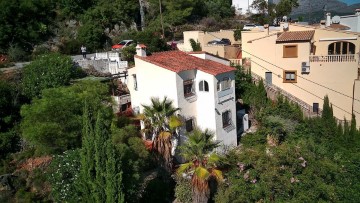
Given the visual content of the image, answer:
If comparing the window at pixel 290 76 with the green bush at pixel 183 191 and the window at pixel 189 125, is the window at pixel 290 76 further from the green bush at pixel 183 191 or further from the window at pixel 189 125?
the green bush at pixel 183 191

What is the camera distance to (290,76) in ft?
119

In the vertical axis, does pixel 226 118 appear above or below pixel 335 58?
below

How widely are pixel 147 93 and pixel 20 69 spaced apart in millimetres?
12300

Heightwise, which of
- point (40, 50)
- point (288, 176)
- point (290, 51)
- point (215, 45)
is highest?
point (40, 50)

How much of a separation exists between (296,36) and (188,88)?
14.8 metres

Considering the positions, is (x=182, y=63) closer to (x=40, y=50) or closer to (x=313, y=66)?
(x=313, y=66)

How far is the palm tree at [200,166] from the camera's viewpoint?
19.1 m

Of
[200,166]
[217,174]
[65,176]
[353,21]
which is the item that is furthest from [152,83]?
[353,21]

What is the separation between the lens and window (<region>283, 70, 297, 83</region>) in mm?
35909

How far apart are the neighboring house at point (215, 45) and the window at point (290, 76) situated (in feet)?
16.6

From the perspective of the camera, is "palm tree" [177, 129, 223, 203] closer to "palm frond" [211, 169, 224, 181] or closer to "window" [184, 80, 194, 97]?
"palm frond" [211, 169, 224, 181]

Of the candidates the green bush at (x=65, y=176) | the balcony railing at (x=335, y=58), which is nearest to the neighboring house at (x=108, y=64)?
the green bush at (x=65, y=176)

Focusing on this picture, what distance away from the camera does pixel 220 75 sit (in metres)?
26.5

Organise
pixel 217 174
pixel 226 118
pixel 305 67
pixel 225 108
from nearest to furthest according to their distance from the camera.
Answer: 1. pixel 217 174
2. pixel 225 108
3. pixel 226 118
4. pixel 305 67
